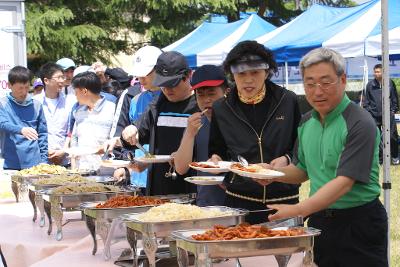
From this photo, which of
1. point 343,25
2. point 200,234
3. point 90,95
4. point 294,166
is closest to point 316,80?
point 294,166

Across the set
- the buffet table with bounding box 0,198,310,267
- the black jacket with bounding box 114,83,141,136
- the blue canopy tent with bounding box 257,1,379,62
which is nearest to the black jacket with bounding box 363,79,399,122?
the blue canopy tent with bounding box 257,1,379,62

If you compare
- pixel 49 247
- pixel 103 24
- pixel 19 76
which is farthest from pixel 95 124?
pixel 103 24

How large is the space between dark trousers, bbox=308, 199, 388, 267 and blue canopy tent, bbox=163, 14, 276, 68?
29.5ft

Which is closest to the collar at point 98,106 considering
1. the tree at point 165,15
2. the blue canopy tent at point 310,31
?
the blue canopy tent at point 310,31

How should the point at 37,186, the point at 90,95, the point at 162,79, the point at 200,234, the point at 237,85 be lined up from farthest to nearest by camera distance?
1. the point at 90,95
2. the point at 37,186
3. the point at 162,79
4. the point at 237,85
5. the point at 200,234

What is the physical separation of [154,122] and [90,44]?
13.0 m

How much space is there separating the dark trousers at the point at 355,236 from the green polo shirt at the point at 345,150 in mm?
26

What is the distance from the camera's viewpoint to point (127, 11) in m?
16.4

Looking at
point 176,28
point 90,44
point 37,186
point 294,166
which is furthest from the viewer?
point 176,28

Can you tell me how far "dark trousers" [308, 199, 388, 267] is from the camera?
1923mm

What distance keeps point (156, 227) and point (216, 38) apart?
1113 cm

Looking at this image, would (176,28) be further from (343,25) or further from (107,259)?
(107,259)

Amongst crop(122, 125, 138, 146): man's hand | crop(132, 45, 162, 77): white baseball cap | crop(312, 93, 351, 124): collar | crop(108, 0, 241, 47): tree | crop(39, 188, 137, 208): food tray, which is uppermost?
crop(108, 0, 241, 47): tree

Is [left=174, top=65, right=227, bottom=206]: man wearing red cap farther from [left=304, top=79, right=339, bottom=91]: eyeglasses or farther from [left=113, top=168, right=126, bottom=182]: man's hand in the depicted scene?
[left=113, top=168, right=126, bottom=182]: man's hand
